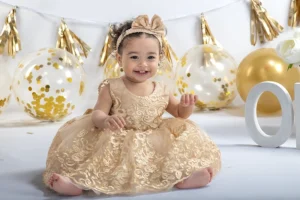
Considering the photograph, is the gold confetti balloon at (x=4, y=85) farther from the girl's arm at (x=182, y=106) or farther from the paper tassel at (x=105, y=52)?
the girl's arm at (x=182, y=106)

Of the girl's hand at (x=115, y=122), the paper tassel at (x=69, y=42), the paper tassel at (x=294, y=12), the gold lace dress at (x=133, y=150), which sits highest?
the paper tassel at (x=294, y=12)

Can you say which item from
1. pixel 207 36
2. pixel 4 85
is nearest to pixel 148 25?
pixel 4 85

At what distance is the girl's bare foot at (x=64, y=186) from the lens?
1.38 meters

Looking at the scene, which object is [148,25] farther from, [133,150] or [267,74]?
[267,74]

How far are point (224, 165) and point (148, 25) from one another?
1.49 ft

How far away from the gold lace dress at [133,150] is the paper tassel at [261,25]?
158cm

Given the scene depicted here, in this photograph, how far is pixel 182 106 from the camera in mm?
1628

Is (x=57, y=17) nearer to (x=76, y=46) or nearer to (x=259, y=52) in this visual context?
(x=76, y=46)

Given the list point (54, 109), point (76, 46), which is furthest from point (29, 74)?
point (76, 46)

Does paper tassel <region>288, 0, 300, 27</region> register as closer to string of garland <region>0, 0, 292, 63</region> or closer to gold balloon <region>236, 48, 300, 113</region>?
string of garland <region>0, 0, 292, 63</region>

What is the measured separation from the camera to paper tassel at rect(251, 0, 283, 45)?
10.1 ft

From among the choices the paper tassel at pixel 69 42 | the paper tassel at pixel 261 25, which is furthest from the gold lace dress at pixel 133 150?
the paper tassel at pixel 261 25

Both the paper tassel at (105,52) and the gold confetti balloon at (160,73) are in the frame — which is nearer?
the gold confetti balloon at (160,73)

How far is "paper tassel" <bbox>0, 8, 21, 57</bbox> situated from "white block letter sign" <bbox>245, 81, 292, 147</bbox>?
4.43 feet
